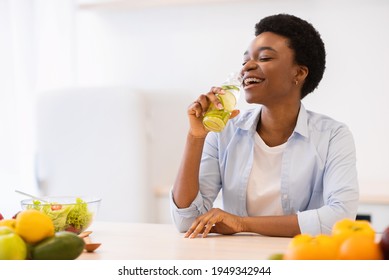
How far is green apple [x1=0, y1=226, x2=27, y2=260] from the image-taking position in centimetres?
103

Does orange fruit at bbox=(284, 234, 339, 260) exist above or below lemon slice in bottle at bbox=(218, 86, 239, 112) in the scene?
below

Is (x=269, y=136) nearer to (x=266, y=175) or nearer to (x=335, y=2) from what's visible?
(x=266, y=175)

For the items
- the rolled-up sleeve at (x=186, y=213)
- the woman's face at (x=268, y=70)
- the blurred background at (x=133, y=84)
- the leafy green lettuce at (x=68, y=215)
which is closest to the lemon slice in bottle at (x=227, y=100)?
the woman's face at (x=268, y=70)

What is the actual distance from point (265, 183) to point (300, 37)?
0.54 m

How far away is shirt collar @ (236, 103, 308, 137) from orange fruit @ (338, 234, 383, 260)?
1024 mm

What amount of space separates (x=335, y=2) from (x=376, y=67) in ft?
1.33

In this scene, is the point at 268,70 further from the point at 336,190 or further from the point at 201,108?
the point at 336,190

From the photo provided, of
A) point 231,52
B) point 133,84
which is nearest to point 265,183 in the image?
point 231,52

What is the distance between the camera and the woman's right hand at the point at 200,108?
1622 mm

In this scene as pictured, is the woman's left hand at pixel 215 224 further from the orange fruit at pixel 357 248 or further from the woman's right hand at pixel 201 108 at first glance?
the orange fruit at pixel 357 248

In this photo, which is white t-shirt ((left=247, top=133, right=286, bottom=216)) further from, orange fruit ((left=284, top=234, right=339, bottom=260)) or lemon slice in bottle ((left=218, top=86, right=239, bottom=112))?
orange fruit ((left=284, top=234, right=339, bottom=260))

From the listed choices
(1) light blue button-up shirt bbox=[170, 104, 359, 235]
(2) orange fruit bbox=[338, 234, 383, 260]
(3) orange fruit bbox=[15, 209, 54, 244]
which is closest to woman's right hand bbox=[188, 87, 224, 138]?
(1) light blue button-up shirt bbox=[170, 104, 359, 235]

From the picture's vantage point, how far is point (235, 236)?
1.68 meters
